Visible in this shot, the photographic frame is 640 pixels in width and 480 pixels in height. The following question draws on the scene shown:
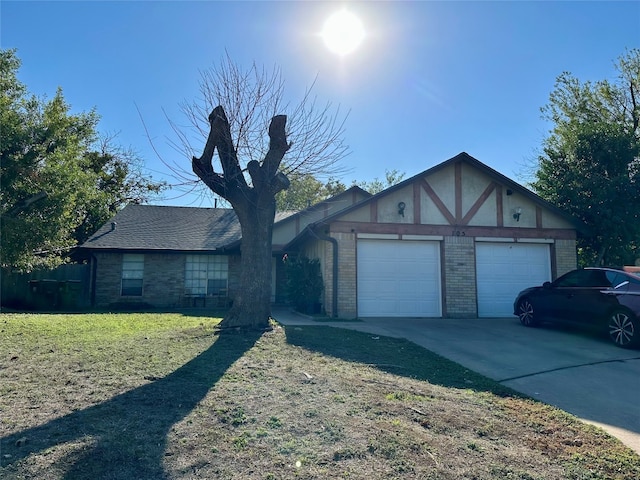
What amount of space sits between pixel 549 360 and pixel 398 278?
5.76 meters

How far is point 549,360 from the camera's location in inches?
285

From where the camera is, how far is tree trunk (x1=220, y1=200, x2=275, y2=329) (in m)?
8.87

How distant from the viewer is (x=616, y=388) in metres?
5.80

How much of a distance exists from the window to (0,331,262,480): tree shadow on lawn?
13.8 meters

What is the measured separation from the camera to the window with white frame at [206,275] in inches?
718

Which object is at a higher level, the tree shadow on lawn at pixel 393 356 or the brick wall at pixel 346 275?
the brick wall at pixel 346 275

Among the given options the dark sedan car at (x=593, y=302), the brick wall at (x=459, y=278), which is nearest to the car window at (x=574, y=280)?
the dark sedan car at (x=593, y=302)

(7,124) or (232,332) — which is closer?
(232,332)

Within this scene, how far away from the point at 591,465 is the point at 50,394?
204 inches

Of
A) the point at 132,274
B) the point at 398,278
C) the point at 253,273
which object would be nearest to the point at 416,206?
the point at 398,278

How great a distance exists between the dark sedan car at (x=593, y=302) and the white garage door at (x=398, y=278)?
258 cm

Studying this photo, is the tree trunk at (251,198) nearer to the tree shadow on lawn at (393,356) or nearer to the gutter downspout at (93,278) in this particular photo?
the tree shadow on lawn at (393,356)

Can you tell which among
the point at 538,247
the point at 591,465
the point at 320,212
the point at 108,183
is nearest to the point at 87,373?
the point at 591,465

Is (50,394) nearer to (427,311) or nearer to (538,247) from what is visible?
(427,311)
